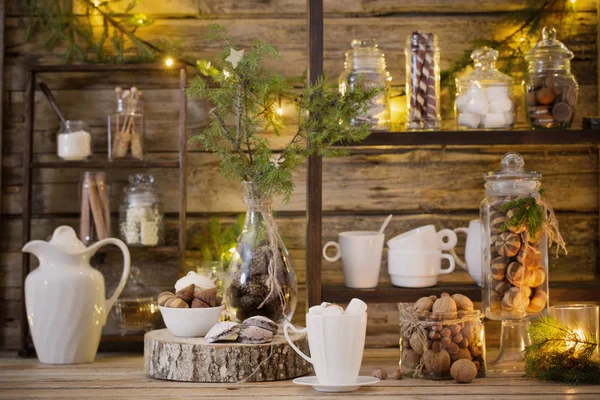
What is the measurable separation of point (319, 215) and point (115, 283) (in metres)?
0.68

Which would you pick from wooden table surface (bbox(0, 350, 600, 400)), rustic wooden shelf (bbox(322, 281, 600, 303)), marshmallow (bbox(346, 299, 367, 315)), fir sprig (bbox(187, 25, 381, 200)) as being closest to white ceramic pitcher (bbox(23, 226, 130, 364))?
wooden table surface (bbox(0, 350, 600, 400))

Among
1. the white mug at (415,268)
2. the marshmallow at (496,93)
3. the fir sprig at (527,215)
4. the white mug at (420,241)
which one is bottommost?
the white mug at (415,268)

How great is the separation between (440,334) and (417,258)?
33cm

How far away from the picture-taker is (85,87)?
96.7 inches

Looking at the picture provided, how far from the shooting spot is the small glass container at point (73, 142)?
2289 mm

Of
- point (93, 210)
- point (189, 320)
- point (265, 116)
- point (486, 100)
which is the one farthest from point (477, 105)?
point (93, 210)

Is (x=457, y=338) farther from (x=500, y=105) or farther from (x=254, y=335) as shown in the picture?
(x=500, y=105)

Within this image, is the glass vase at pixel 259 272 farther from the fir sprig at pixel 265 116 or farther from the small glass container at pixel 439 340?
the small glass container at pixel 439 340

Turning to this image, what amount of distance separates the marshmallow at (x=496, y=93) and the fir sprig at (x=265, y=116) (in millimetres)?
327

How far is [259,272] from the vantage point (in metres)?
1.94

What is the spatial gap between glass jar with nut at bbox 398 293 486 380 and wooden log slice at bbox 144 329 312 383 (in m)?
0.23

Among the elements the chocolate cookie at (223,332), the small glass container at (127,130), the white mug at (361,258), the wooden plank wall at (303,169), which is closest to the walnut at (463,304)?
the white mug at (361,258)

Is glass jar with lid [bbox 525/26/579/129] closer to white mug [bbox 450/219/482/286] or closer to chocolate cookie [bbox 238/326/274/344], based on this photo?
white mug [bbox 450/219/482/286]

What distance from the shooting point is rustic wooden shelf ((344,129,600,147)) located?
2094mm
